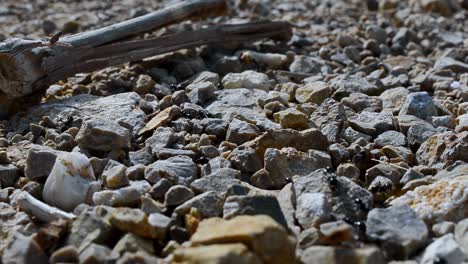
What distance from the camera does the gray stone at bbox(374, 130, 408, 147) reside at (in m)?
4.03

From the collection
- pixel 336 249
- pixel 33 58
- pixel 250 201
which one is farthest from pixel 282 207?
pixel 33 58

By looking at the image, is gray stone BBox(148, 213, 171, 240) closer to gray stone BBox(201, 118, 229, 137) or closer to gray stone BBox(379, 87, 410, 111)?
gray stone BBox(201, 118, 229, 137)

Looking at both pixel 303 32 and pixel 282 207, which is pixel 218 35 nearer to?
pixel 303 32

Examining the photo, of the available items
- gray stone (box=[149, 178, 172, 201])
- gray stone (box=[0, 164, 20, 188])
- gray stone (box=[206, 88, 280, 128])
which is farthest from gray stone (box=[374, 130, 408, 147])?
gray stone (box=[0, 164, 20, 188])

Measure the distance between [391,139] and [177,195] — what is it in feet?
4.75

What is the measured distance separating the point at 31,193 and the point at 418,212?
1873 millimetres

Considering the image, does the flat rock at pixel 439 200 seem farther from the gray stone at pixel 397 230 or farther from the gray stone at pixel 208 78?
the gray stone at pixel 208 78

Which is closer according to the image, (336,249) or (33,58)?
(336,249)

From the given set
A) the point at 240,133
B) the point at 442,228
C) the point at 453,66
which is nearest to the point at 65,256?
the point at 240,133

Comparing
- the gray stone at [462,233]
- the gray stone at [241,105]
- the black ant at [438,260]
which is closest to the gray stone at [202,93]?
the gray stone at [241,105]

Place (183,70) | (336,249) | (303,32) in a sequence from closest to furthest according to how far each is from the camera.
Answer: (336,249), (183,70), (303,32)

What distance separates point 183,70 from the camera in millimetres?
5117

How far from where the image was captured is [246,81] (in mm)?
4867

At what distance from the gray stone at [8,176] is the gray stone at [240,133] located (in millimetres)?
1168
